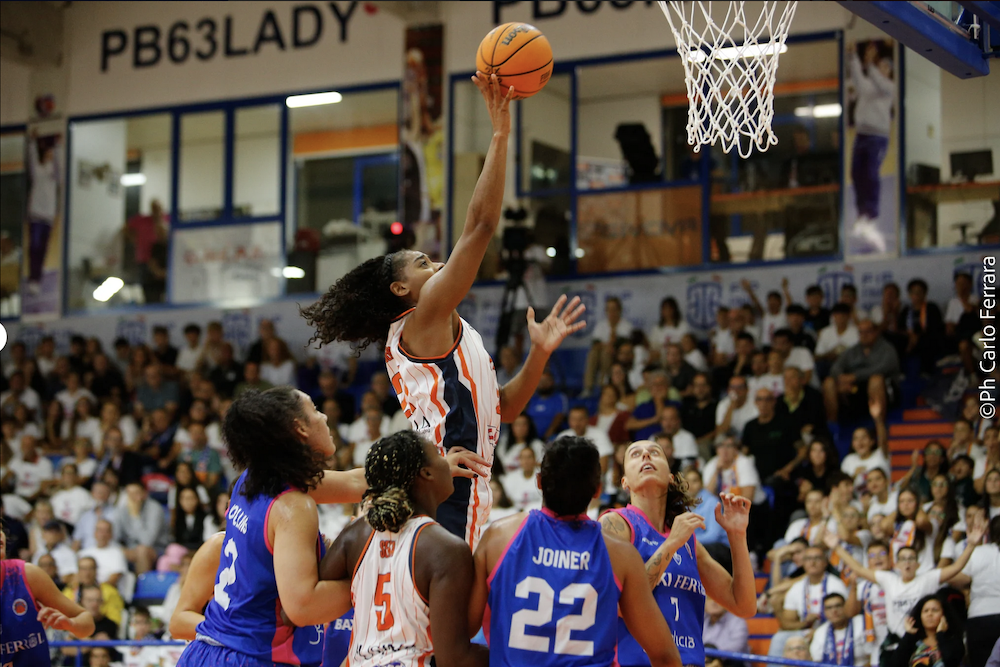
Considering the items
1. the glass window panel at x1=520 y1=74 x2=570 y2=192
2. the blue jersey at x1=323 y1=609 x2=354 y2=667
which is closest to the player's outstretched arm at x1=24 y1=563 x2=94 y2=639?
the blue jersey at x1=323 y1=609 x2=354 y2=667

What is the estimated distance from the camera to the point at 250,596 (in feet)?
13.0

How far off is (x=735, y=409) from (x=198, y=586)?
26.0 ft

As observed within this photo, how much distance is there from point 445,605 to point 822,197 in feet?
36.5

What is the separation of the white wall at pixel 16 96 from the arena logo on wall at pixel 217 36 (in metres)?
1.17

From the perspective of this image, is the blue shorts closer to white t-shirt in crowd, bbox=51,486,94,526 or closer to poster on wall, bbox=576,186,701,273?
white t-shirt in crowd, bbox=51,486,94,526

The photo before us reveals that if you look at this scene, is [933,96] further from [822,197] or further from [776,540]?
[776,540]

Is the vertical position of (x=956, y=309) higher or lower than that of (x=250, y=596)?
higher

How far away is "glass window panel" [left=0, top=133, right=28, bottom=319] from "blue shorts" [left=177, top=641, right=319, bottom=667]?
1449cm

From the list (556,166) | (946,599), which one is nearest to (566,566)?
(946,599)

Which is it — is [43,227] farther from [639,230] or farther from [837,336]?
[837,336]

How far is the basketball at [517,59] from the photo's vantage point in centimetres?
465

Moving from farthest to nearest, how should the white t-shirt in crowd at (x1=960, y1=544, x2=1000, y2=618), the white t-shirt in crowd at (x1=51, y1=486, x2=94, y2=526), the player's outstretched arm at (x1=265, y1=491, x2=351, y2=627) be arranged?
the white t-shirt in crowd at (x1=51, y1=486, x2=94, y2=526) < the white t-shirt in crowd at (x1=960, y1=544, x2=1000, y2=618) < the player's outstretched arm at (x1=265, y1=491, x2=351, y2=627)

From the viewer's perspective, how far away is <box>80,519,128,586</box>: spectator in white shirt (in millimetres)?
11359

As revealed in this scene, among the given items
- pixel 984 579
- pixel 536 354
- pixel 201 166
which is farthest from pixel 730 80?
pixel 201 166
